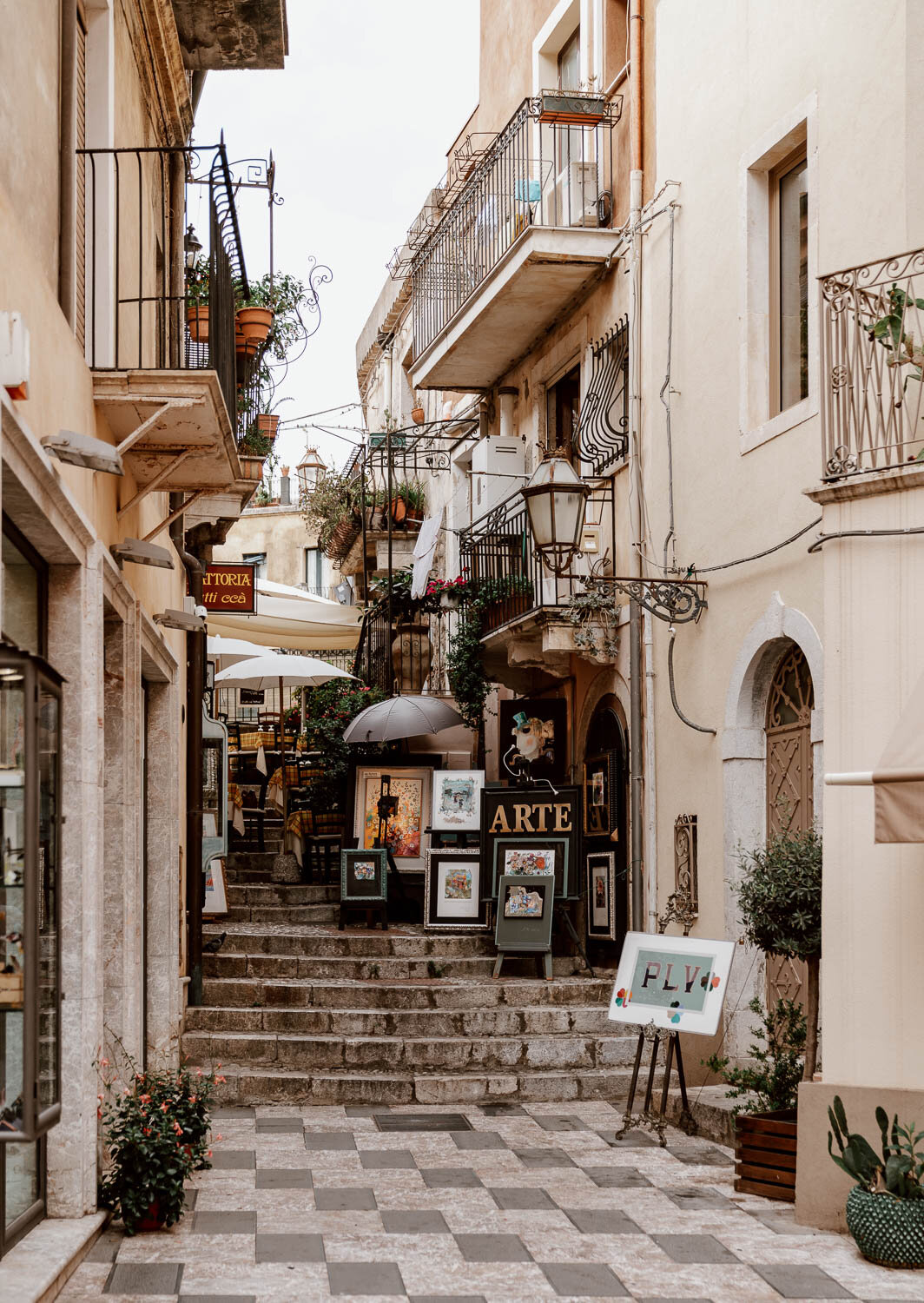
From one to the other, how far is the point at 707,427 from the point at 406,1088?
5.21 m

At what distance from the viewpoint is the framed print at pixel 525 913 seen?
13.5 m

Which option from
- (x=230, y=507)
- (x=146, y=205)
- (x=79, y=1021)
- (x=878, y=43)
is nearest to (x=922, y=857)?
(x=79, y=1021)

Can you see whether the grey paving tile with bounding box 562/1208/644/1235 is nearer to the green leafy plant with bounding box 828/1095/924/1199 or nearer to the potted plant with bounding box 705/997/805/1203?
the potted plant with bounding box 705/997/805/1203

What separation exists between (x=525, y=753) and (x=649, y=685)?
10.1 feet

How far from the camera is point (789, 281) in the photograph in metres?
11.0

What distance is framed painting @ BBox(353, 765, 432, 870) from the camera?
16406mm

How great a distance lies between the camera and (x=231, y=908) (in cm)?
1563

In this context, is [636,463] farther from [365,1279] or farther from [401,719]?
[365,1279]

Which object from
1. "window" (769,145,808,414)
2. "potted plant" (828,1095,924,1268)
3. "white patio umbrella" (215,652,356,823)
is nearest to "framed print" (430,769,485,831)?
"white patio umbrella" (215,652,356,823)

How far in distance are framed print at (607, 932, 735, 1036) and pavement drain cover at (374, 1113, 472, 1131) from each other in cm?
141

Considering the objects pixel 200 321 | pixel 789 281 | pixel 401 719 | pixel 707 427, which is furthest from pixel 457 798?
pixel 789 281

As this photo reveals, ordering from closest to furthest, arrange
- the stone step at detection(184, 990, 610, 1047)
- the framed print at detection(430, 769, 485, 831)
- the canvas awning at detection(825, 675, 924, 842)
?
the canvas awning at detection(825, 675, 924, 842)
the stone step at detection(184, 990, 610, 1047)
the framed print at detection(430, 769, 485, 831)

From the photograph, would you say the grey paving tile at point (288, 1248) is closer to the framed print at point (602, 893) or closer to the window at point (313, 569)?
the framed print at point (602, 893)

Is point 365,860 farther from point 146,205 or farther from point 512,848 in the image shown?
point 146,205
